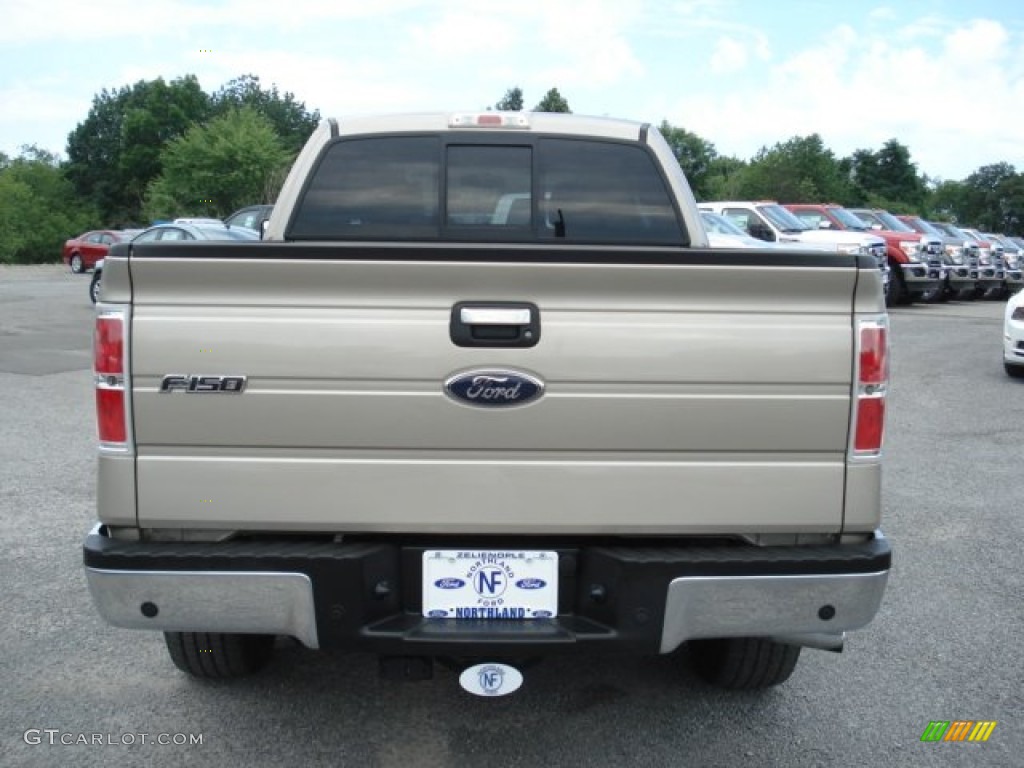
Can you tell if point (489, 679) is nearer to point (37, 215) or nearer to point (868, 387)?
point (868, 387)

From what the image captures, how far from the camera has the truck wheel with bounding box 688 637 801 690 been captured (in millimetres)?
3162

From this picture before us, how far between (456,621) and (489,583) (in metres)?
0.14

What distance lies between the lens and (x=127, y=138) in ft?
247

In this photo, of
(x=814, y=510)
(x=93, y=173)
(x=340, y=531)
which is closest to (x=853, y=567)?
(x=814, y=510)

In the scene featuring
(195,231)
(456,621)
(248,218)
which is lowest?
(456,621)

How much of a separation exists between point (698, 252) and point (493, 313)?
58 centimetres

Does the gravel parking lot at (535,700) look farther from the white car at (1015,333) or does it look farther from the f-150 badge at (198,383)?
the white car at (1015,333)

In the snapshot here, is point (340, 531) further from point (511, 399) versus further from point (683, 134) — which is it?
point (683, 134)

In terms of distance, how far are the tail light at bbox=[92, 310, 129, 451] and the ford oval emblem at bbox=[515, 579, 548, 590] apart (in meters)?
1.12

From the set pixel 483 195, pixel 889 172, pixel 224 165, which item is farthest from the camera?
pixel 889 172

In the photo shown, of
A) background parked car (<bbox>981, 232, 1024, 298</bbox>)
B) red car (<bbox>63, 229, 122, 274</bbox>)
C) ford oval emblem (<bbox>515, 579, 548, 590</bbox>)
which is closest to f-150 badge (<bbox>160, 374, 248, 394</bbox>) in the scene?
ford oval emblem (<bbox>515, 579, 548, 590</bbox>)

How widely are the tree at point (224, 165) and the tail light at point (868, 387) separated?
166ft

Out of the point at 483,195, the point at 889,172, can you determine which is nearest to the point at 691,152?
the point at 889,172

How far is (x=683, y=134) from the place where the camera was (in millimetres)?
87938
